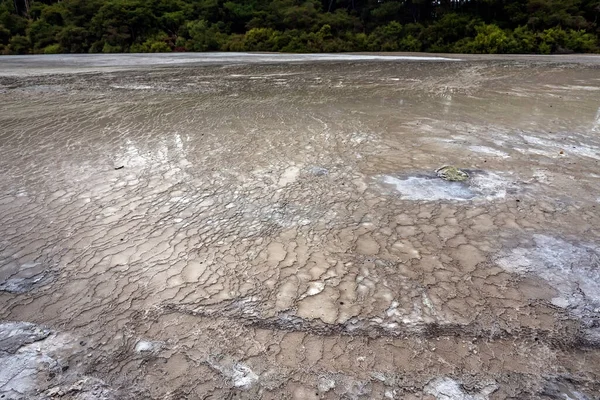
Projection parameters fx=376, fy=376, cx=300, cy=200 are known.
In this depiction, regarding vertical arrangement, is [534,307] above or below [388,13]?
below

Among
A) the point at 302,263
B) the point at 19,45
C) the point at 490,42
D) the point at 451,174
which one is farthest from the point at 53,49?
the point at 302,263

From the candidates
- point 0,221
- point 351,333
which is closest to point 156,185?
point 0,221

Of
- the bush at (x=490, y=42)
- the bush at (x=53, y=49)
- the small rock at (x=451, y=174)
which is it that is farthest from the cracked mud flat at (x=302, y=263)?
the bush at (x=53, y=49)

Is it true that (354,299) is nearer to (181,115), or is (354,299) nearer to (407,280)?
(407,280)

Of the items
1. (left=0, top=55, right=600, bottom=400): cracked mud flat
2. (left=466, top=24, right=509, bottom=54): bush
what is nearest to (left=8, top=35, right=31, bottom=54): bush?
(left=0, top=55, right=600, bottom=400): cracked mud flat

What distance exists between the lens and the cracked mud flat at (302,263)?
1179 millimetres

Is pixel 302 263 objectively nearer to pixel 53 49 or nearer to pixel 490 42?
pixel 490 42

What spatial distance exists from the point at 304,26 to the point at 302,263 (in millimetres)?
19171

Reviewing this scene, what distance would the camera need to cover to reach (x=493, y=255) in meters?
1.72

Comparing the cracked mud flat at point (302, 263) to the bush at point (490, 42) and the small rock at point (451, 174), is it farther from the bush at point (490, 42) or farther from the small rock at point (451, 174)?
the bush at point (490, 42)

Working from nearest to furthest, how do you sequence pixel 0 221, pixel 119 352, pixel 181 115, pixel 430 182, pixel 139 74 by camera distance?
pixel 119 352 < pixel 0 221 < pixel 430 182 < pixel 181 115 < pixel 139 74

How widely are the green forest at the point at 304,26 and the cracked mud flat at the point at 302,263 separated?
13.4 metres

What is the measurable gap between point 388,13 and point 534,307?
19.3 m

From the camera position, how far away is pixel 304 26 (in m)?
18.7
